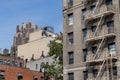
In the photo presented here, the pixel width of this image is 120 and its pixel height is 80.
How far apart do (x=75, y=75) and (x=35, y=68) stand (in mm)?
54072

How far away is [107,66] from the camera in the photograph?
139 ft

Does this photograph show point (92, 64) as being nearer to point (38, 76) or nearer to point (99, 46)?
point (99, 46)

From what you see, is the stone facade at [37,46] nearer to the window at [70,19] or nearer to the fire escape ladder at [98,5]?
the window at [70,19]

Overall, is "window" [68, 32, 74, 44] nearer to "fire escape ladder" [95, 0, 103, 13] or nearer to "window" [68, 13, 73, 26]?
"window" [68, 13, 73, 26]

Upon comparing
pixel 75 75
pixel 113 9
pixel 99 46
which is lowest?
pixel 75 75

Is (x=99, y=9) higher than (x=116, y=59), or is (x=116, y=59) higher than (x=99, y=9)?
(x=99, y=9)

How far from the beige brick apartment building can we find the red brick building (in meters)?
33.6

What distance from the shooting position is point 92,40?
149ft

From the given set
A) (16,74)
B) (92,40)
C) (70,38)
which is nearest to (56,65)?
Result: (70,38)

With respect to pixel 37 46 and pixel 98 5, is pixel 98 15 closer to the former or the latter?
pixel 98 5

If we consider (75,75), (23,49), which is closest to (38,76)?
(23,49)

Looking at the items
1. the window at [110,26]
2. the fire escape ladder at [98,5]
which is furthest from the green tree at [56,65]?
the window at [110,26]

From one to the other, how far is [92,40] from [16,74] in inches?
1693

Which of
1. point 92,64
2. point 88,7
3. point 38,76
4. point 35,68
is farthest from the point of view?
point 35,68
